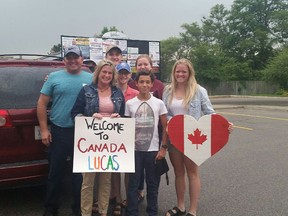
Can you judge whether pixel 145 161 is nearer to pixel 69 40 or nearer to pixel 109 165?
pixel 109 165

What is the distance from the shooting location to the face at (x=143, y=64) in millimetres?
4109

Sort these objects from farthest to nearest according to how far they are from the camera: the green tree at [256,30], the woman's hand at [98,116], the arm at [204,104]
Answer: the green tree at [256,30] → the arm at [204,104] → the woman's hand at [98,116]

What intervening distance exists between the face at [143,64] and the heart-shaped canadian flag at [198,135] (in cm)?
70

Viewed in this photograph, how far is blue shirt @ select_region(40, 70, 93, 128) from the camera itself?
3.80 meters

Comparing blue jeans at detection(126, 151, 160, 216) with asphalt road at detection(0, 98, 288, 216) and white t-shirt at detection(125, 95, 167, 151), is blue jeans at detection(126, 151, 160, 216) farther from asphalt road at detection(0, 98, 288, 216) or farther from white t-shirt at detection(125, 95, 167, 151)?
asphalt road at detection(0, 98, 288, 216)

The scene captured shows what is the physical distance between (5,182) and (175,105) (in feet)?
6.40

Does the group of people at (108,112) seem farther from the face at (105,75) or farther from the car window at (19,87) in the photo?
the car window at (19,87)

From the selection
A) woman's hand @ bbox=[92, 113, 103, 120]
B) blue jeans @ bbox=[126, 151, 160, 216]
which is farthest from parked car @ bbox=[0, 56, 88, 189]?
blue jeans @ bbox=[126, 151, 160, 216]

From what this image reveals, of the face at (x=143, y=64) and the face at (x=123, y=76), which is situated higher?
the face at (x=143, y=64)

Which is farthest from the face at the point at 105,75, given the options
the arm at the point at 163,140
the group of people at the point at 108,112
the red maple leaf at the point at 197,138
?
the red maple leaf at the point at 197,138

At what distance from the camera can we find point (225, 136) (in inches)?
154

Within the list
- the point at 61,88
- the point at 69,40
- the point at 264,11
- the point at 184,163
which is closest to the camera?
the point at 61,88

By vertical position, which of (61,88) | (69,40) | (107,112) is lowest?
(107,112)

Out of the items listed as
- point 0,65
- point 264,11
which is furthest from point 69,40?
point 264,11
